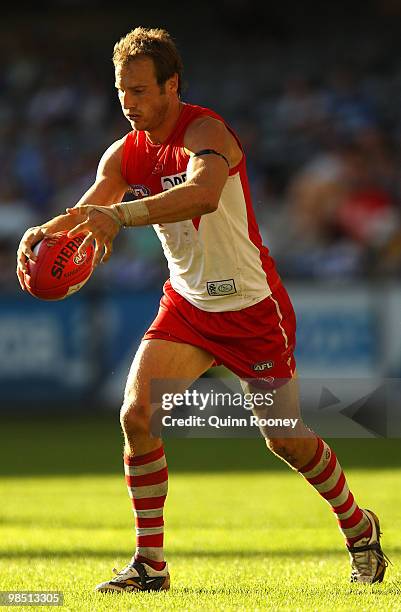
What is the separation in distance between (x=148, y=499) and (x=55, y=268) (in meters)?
1.17

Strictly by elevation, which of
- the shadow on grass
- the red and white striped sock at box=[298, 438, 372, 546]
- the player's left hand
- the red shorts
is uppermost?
the player's left hand

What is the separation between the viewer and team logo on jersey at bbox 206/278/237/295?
6.28 meters

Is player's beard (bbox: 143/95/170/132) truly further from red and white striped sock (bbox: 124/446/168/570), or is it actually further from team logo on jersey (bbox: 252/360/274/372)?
red and white striped sock (bbox: 124/446/168/570)

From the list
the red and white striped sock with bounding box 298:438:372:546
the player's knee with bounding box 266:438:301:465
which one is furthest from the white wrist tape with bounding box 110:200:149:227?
the red and white striped sock with bounding box 298:438:372:546

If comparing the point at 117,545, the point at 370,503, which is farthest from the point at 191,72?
the point at 117,545

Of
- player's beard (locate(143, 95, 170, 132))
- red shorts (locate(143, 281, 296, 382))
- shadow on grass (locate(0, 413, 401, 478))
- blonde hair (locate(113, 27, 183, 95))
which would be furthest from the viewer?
shadow on grass (locate(0, 413, 401, 478))

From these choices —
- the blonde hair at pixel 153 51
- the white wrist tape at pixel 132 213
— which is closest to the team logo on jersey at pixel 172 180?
the blonde hair at pixel 153 51

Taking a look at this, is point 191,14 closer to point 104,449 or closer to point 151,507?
point 104,449

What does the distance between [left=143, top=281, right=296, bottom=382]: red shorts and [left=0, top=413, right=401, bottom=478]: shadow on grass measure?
16.7 ft

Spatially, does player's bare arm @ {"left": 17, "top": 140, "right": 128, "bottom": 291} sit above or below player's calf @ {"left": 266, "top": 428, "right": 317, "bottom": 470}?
above

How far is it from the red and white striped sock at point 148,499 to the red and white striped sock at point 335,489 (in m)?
0.72

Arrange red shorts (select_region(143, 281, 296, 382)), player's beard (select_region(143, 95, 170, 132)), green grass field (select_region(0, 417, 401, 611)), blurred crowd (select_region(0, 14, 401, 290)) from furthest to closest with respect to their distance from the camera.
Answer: blurred crowd (select_region(0, 14, 401, 290)) < red shorts (select_region(143, 281, 296, 382)) < player's beard (select_region(143, 95, 170, 132)) < green grass field (select_region(0, 417, 401, 611))

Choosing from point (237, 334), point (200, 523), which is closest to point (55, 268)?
point (237, 334)

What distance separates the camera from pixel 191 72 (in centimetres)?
2112
